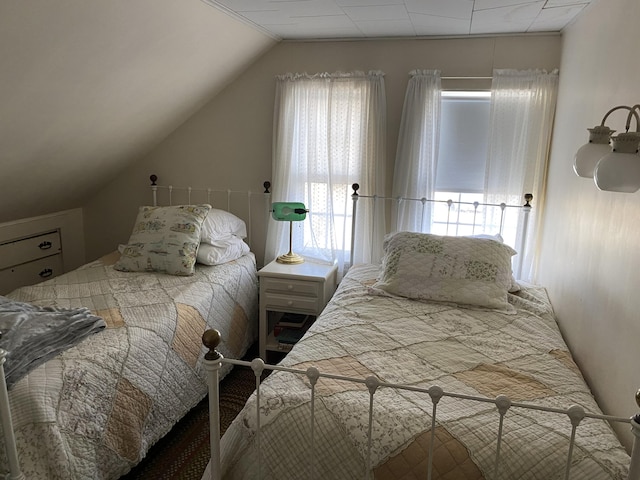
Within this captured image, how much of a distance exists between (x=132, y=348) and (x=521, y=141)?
97.9 inches

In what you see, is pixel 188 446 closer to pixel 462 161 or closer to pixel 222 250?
pixel 222 250

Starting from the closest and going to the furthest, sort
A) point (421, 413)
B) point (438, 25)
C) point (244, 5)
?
point (421, 413) → point (244, 5) → point (438, 25)

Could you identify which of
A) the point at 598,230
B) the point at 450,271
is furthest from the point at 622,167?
the point at 450,271

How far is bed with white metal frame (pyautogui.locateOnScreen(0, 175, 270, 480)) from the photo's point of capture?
163cm

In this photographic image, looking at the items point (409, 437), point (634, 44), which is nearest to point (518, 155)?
point (634, 44)

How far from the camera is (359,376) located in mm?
1689

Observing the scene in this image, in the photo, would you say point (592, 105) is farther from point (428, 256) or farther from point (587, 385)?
point (587, 385)

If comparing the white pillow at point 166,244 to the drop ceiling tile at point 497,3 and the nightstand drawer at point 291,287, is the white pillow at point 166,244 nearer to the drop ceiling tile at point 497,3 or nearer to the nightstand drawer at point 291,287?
the nightstand drawer at point 291,287

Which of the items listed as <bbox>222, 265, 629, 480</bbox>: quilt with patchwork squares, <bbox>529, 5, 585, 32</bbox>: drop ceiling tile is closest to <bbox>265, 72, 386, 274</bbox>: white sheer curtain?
<bbox>529, 5, 585, 32</bbox>: drop ceiling tile

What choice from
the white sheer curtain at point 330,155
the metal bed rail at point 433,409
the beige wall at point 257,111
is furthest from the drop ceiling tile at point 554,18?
the metal bed rail at point 433,409

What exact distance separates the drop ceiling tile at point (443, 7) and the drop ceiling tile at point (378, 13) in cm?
7

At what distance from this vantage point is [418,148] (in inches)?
121

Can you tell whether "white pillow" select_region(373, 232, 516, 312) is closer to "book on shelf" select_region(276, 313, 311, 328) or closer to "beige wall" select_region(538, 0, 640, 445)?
"beige wall" select_region(538, 0, 640, 445)

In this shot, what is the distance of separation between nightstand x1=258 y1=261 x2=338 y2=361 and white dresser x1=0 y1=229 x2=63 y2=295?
1.66m
